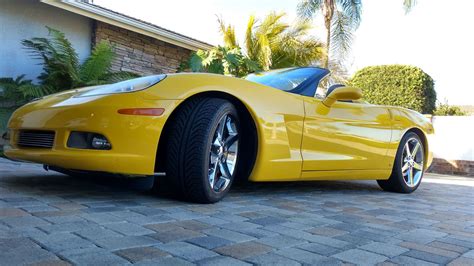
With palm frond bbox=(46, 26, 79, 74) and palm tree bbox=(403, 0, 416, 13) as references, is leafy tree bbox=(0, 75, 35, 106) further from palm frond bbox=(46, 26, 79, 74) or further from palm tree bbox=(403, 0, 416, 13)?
palm tree bbox=(403, 0, 416, 13)

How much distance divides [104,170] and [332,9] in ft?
43.6

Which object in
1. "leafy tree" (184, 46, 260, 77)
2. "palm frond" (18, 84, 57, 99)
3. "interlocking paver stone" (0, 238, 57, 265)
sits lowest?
"interlocking paver stone" (0, 238, 57, 265)

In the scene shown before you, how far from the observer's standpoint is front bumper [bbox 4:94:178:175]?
8.53 feet

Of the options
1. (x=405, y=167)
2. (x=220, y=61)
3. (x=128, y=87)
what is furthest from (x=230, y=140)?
(x=220, y=61)

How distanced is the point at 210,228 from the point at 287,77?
77.1 inches

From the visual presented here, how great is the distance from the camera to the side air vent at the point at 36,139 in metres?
2.79

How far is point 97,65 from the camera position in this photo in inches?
277

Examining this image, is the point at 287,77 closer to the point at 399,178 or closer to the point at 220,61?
the point at 399,178

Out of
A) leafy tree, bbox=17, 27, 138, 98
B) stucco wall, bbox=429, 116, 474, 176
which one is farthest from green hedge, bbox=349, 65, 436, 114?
leafy tree, bbox=17, 27, 138, 98

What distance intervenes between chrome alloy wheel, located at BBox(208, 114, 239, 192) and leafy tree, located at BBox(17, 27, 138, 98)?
4312 millimetres

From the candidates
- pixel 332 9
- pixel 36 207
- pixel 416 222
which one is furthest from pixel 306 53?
pixel 36 207

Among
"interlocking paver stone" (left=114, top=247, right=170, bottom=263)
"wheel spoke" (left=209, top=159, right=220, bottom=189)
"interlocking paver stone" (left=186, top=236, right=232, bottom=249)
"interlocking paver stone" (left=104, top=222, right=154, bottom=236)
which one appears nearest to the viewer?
"interlocking paver stone" (left=114, top=247, right=170, bottom=263)

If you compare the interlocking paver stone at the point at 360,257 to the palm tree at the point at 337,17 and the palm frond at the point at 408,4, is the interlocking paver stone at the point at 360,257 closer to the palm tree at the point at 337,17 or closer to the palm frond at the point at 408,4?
the palm tree at the point at 337,17

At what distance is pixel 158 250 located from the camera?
1795 millimetres
